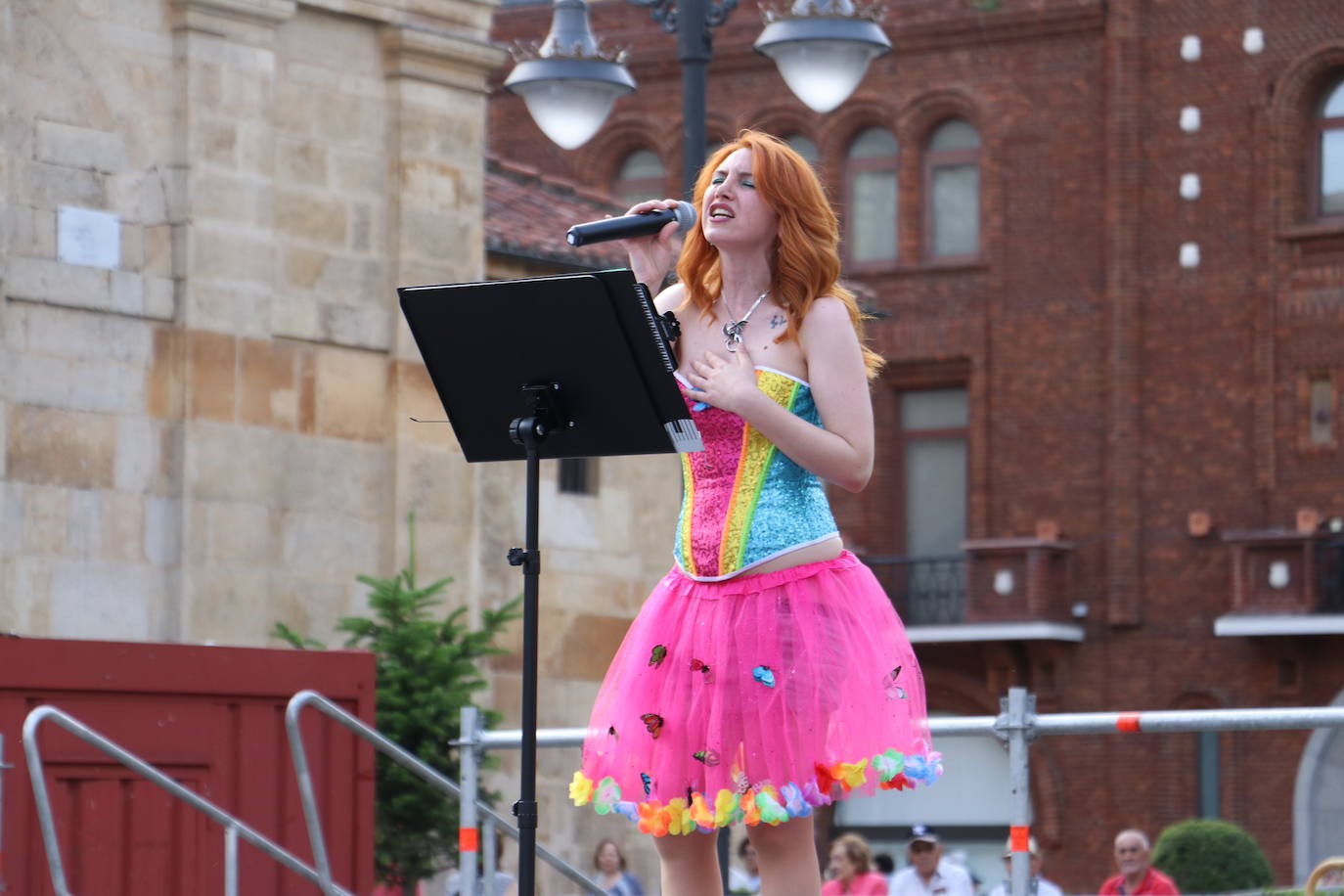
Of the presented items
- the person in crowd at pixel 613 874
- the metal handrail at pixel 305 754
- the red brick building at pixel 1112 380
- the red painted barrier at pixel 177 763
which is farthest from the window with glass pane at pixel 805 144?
the metal handrail at pixel 305 754

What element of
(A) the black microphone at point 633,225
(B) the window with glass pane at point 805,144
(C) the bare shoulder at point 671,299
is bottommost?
(C) the bare shoulder at point 671,299

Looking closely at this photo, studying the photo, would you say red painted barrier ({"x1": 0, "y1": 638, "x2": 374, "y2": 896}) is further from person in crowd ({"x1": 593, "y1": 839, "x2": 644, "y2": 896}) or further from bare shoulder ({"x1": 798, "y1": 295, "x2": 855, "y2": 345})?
person in crowd ({"x1": 593, "y1": 839, "x2": 644, "y2": 896})

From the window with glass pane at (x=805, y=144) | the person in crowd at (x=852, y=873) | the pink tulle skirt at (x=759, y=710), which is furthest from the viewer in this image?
the window with glass pane at (x=805, y=144)

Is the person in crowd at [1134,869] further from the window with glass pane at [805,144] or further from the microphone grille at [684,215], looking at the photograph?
the window with glass pane at [805,144]

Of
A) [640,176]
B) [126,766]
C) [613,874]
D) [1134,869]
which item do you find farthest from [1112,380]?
[126,766]

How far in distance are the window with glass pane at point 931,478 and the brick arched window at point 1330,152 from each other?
17.2ft

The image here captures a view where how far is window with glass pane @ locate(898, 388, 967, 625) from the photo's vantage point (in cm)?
3238

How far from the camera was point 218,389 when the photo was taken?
49.0 ft

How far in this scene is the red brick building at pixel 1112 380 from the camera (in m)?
29.8

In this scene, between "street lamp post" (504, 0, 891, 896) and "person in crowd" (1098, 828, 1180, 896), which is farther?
"person in crowd" (1098, 828, 1180, 896)

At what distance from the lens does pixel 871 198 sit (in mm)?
33031

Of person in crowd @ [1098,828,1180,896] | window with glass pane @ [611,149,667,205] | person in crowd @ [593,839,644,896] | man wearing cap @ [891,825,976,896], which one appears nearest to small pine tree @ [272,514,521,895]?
person in crowd @ [593,839,644,896]

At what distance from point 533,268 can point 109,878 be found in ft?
37.3

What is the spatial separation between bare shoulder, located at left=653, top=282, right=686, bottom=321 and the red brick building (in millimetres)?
23980
